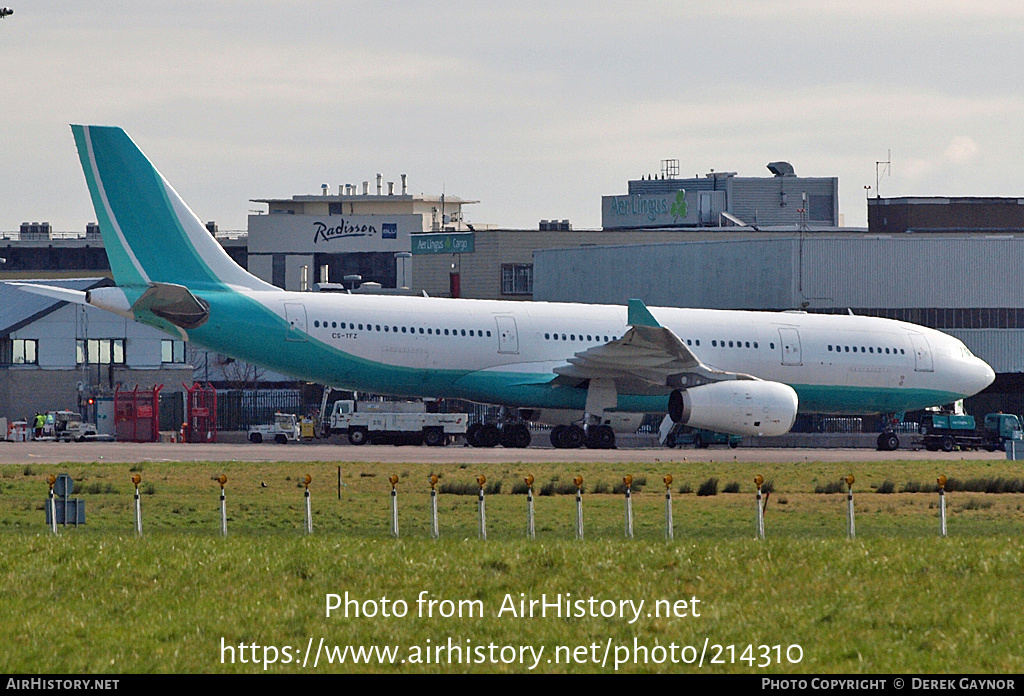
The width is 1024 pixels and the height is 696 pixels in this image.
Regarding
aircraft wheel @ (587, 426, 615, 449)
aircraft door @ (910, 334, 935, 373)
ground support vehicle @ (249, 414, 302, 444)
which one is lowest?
ground support vehicle @ (249, 414, 302, 444)

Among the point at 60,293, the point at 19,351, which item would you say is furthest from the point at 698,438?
the point at 19,351

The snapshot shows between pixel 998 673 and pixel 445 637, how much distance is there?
5084 millimetres

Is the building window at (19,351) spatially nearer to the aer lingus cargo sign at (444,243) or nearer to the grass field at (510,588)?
the aer lingus cargo sign at (444,243)

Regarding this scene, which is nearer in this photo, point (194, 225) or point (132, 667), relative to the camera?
point (132, 667)

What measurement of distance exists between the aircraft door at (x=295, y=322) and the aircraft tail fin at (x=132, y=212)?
2.70m

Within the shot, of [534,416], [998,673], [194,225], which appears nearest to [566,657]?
[998,673]

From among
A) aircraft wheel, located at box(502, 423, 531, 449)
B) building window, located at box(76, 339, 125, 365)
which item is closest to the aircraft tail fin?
aircraft wheel, located at box(502, 423, 531, 449)

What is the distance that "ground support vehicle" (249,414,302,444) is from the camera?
57994 millimetres

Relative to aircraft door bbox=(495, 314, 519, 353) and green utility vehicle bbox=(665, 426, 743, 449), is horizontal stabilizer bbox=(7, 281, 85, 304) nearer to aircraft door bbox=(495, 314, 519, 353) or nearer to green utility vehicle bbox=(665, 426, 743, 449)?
aircraft door bbox=(495, 314, 519, 353)

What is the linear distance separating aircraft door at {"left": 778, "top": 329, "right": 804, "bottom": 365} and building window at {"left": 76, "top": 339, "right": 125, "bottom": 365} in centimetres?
3626

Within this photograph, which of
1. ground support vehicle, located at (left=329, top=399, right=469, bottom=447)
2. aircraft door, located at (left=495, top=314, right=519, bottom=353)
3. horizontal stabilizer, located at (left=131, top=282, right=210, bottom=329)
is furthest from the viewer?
ground support vehicle, located at (left=329, top=399, right=469, bottom=447)

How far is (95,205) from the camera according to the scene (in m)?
40.5

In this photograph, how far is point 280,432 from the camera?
58094mm
